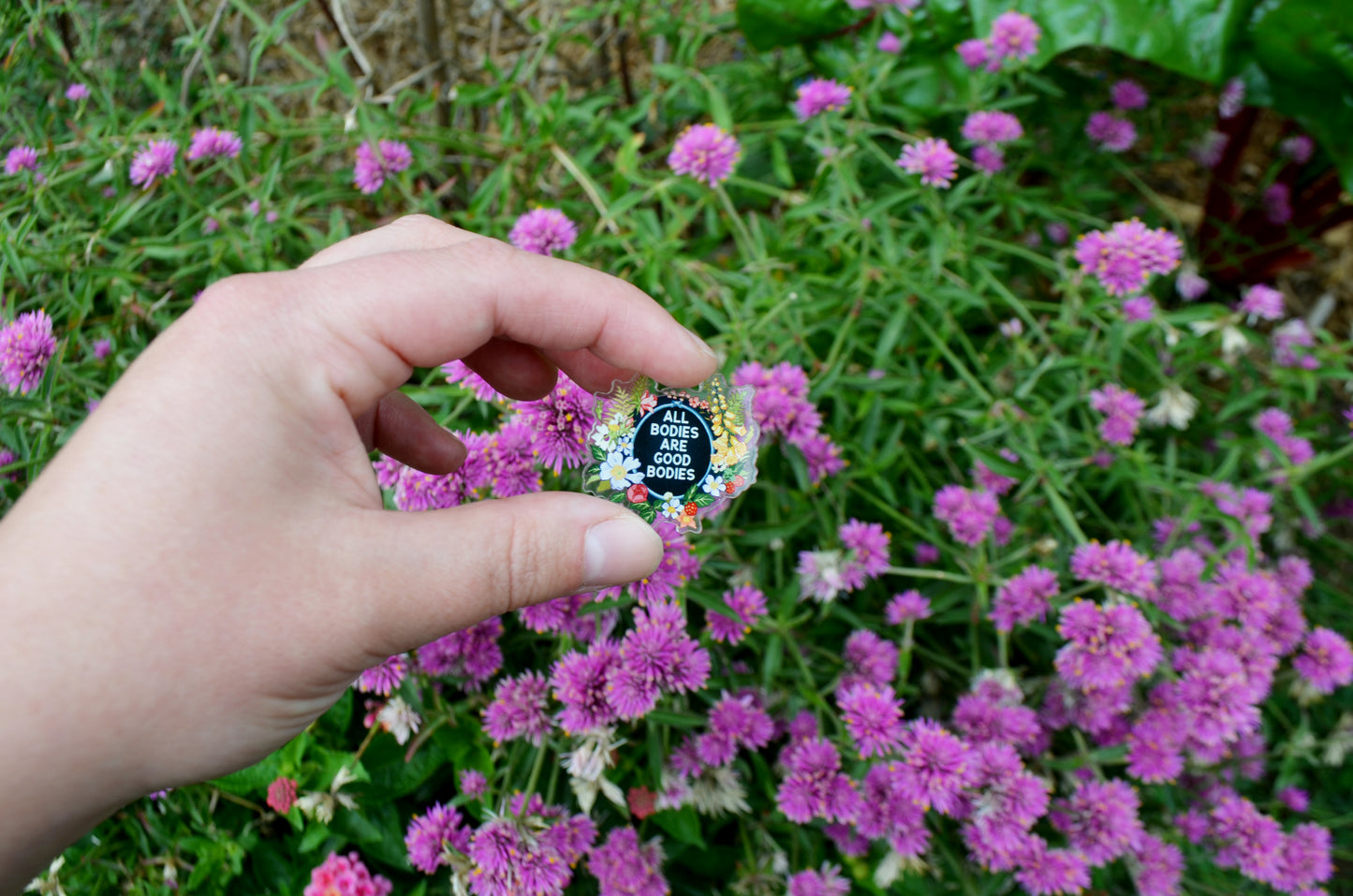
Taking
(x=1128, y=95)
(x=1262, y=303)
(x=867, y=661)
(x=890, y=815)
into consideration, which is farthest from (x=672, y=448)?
(x=1128, y=95)

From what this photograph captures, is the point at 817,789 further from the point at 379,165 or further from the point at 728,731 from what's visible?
the point at 379,165

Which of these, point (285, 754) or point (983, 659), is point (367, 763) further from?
point (983, 659)

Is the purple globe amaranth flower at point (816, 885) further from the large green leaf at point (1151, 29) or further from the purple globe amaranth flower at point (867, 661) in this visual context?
the large green leaf at point (1151, 29)

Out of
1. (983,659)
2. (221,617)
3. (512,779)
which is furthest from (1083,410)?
(221,617)

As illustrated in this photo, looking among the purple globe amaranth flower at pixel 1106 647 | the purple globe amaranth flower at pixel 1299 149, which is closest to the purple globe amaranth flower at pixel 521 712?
the purple globe amaranth flower at pixel 1106 647

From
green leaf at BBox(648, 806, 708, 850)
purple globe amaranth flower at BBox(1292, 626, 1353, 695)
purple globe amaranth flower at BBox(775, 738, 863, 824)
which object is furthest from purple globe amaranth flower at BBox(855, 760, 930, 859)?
purple globe amaranth flower at BBox(1292, 626, 1353, 695)

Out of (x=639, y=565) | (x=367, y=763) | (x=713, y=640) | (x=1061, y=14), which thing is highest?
(x=1061, y=14)
